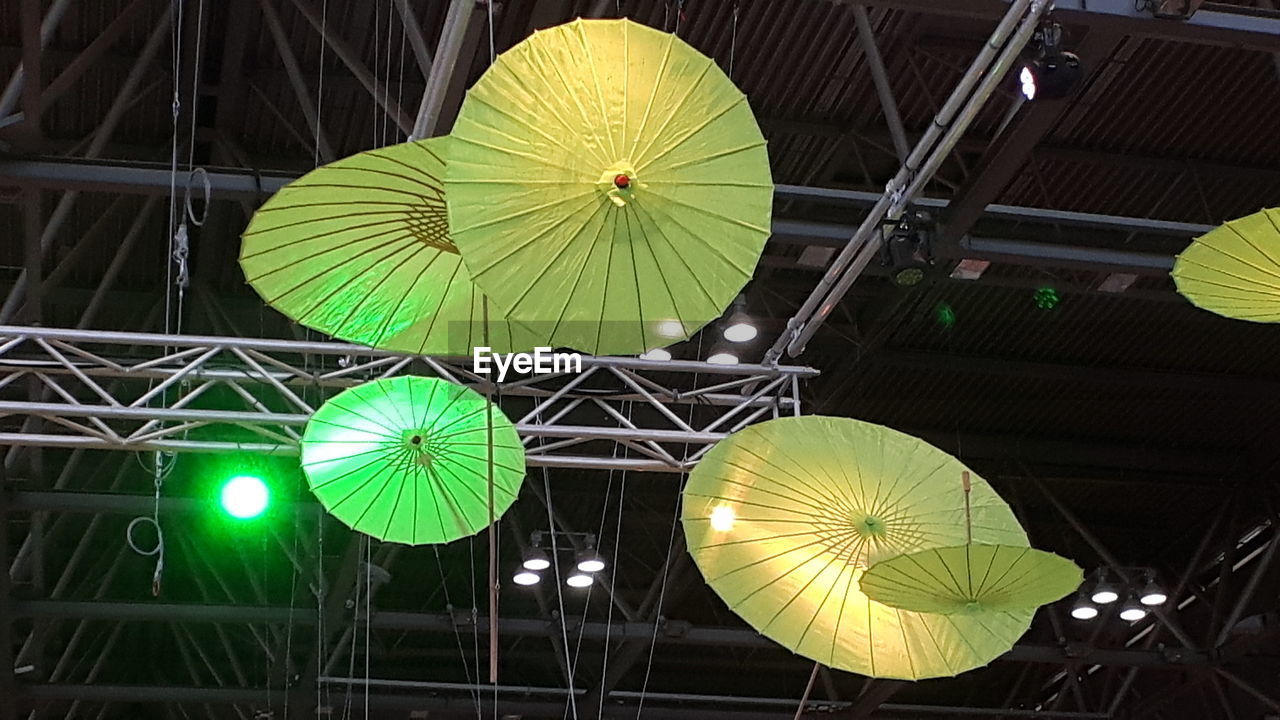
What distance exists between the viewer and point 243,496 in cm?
890

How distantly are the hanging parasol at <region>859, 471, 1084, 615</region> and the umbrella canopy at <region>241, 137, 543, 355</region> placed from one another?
175cm

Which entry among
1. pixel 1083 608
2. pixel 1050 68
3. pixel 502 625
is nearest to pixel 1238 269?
pixel 1050 68

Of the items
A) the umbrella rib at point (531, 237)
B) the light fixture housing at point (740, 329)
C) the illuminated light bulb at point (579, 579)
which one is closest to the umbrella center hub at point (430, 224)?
the umbrella rib at point (531, 237)

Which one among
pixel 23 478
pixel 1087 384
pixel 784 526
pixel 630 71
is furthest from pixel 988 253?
pixel 23 478

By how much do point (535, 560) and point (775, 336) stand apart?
2.88 metres

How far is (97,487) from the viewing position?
13.0 meters

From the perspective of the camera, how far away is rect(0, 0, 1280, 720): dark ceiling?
338 inches

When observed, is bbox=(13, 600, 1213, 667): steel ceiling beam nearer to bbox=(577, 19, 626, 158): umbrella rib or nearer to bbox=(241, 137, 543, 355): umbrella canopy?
bbox=(241, 137, 543, 355): umbrella canopy

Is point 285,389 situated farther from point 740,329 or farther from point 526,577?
point 526,577

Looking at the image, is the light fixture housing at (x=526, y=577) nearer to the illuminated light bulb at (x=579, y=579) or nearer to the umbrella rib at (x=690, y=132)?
the illuminated light bulb at (x=579, y=579)

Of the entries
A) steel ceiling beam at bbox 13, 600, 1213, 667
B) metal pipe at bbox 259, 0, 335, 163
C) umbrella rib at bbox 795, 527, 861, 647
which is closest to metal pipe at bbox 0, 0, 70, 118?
metal pipe at bbox 259, 0, 335, 163

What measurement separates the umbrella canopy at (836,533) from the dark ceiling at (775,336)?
2.17 m

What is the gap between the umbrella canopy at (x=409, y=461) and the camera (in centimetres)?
679

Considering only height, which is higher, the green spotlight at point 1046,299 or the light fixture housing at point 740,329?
the green spotlight at point 1046,299
